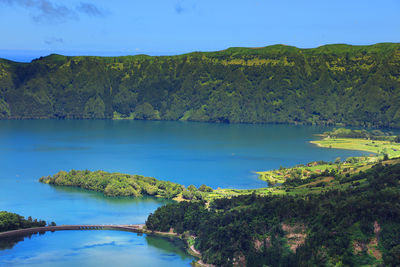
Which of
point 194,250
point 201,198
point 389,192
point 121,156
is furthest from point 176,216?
point 121,156

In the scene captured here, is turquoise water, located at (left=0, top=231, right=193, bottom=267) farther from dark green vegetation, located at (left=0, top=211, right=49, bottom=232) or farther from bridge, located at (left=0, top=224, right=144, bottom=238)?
dark green vegetation, located at (left=0, top=211, right=49, bottom=232)

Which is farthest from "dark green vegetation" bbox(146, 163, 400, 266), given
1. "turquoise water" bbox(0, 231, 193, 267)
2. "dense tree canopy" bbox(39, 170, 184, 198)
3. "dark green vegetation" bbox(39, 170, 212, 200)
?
"dense tree canopy" bbox(39, 170, 184, 198)

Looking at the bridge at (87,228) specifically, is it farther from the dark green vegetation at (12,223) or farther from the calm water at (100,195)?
the calm water at (100,195)

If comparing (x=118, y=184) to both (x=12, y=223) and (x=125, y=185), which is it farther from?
(x=12, y=223)

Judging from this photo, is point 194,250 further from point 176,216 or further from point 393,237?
point 393,237

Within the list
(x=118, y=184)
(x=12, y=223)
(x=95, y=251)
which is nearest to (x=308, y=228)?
(x=95, y=251)

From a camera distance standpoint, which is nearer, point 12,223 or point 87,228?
point 12,223
